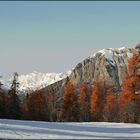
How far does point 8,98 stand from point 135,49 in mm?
29501

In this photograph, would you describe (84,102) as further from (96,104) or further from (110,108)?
(110,108)

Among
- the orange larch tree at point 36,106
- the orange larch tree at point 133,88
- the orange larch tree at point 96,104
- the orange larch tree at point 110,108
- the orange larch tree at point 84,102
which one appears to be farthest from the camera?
the orange larch tree at point 84,102

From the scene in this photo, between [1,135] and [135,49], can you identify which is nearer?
[1,135]

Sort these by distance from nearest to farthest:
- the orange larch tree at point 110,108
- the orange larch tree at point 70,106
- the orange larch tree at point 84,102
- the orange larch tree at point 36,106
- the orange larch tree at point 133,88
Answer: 1. the orange larch tree at point 133,88
2. the orange larch tree at point 70,106
3. the orange larch tree at point 110,108
4. the orange larch tree at point 36,106
5. the orange larch tree at point 84,102

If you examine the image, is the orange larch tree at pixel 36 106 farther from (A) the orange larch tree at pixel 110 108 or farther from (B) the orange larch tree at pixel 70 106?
(A) the orange larch tree at pixel 110 108

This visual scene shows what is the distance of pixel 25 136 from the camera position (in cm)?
2139

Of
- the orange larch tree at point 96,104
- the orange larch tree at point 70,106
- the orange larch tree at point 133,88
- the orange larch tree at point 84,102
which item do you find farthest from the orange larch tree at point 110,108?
the orange larch tree at point 133,88

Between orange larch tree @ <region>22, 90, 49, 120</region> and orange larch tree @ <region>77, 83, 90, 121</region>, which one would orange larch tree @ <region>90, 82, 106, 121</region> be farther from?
orange larch tree @ <region>22, 90, 49, 120</region>

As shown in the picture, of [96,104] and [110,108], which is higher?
[96,104]

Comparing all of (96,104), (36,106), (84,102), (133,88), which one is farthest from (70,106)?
(133,88)

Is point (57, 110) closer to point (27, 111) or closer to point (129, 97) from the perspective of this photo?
point (27, 111)

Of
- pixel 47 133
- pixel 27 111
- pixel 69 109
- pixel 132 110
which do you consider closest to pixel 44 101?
pixel 27 111

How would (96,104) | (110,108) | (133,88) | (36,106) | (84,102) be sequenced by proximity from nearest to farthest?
(133,88), (96,104), (110,108), (84,102), (36,106)

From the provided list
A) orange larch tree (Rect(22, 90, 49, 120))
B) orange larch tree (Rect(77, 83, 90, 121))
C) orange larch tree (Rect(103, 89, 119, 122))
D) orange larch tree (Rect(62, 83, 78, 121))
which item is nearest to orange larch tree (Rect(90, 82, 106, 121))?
orange larch tree (Rect(103, 89, 119, 122))
